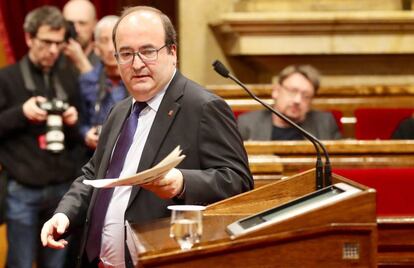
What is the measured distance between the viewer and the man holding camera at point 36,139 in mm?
3543

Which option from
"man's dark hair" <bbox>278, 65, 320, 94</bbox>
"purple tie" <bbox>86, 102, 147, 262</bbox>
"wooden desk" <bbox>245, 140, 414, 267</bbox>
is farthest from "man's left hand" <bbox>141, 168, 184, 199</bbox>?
"man's dark hair" <bbox>278, 65, 320, 94</bbox>

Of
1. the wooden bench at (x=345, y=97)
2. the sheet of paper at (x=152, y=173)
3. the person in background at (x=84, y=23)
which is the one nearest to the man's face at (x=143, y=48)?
the sheet of paper at (x=152, y=173)

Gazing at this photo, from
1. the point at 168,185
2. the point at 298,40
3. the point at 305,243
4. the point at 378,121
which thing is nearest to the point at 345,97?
the point at 378,121

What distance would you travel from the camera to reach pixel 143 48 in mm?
2170

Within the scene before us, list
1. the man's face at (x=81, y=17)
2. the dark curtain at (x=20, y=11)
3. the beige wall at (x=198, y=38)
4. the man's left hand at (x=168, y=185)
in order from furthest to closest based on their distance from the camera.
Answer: the dark curtain at (x=20, y=11) → the beige wall at (x=198, y=38) → the man's face at (x=81, y=17) → the man's left hand at (x=168, y=185)

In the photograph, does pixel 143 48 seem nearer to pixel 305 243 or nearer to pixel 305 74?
pixel 305 243

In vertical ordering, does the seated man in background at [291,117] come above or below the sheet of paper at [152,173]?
below

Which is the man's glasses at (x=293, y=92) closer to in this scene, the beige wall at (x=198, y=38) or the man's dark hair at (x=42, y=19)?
the beige wall at (x=198, y=38)

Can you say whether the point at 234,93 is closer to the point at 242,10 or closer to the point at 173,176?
the point at 242,10

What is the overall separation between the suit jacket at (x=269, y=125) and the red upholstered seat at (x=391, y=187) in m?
1.07

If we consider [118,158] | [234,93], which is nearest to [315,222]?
[118,158]

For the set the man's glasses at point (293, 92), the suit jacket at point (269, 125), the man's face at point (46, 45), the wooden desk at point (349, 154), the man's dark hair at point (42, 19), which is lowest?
the suit jacket at point (269, 125)

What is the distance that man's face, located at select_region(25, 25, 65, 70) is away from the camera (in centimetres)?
365

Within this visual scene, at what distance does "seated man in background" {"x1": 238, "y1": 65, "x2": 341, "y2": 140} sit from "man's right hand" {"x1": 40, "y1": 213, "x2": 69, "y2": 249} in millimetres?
2038
